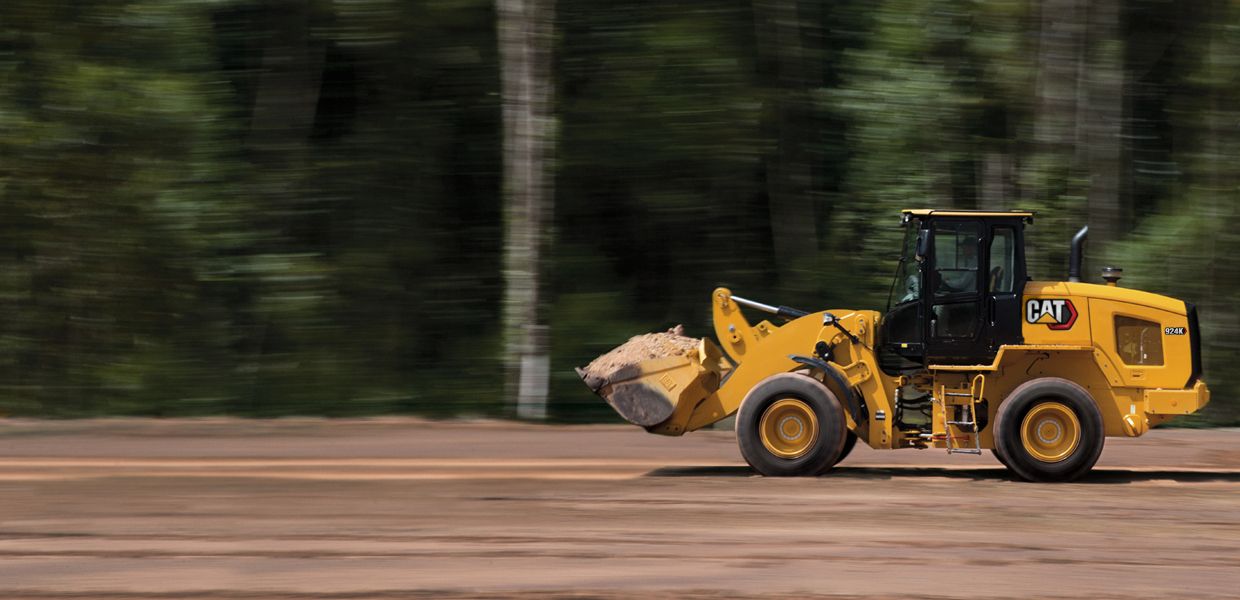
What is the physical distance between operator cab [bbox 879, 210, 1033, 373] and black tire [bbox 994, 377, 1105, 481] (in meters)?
0.47

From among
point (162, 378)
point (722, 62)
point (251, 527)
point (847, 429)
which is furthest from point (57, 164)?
point (847, 429)

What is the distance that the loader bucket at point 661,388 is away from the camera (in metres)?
12.1

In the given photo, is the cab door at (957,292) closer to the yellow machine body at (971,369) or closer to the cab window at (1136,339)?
the yellow machine body at (971,369)

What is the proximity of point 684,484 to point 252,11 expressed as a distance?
40.5ft

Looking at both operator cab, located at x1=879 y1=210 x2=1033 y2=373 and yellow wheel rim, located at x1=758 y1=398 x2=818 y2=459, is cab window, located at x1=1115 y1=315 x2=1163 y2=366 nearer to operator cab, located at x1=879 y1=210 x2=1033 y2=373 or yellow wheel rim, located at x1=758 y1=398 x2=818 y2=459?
operator cab, located at x1=879 y1=210 x2=1033 y2=373

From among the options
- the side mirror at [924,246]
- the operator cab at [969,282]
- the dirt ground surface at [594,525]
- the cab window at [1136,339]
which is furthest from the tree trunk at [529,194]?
the cab window at [1136,339]

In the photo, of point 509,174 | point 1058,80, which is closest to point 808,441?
point 509,174

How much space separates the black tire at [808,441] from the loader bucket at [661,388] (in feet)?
1.43

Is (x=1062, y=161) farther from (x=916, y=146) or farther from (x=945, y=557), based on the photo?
(x=945, y=557)

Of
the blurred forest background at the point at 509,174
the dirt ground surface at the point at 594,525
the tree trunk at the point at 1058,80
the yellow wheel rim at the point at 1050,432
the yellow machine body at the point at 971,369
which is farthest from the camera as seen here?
the blurred forest background at the point at 509,174

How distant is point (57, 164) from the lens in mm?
18969

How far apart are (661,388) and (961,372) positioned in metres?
2.51

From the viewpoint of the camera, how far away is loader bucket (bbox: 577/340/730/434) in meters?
12.1

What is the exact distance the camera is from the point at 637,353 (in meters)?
12.4
